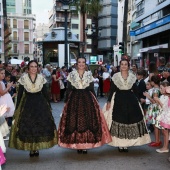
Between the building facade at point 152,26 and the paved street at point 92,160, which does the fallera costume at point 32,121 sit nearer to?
the paved street at point 92,160

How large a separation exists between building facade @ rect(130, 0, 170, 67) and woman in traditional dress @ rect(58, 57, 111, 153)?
59.1 ft

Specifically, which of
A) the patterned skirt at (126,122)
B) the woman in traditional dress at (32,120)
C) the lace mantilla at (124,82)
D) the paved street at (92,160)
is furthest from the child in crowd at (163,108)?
the woman in traditional dress at (32,120)

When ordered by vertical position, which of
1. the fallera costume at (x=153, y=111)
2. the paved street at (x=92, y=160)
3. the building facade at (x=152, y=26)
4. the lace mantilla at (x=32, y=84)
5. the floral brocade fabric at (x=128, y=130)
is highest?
the building facade at (x=152, y=26)

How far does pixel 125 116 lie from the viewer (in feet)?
19.0

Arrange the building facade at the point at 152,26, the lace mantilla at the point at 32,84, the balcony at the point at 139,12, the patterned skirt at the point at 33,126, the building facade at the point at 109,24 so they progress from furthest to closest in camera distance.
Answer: the building facade at the point at 109,24
the balcony at the point at 139,12
the building facade at the point at 152,26
the lace mantilla at the point at 32,84
the patterned skirt at the point at 33,126

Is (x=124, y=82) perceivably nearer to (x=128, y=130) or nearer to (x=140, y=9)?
(x=128, y=130)

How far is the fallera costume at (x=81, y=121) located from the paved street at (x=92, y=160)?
0.26 metres

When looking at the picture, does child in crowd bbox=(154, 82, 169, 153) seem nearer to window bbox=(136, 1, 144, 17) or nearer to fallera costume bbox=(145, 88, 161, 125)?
fallera costume bbox=(145, 88, 161, 125)

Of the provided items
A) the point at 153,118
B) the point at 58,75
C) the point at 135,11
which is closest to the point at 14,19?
the point at 135,11

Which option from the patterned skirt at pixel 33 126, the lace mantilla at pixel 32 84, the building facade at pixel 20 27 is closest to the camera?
the patterned skirt at pixel 33 126

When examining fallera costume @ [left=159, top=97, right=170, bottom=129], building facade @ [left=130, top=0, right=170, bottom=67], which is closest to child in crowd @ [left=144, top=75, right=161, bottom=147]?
fallera costume @ [left=159, top=97, right=170, bottom=129]

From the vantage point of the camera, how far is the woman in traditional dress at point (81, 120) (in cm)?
560

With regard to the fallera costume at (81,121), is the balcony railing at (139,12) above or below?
above

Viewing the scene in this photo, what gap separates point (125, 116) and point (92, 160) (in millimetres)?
1009
